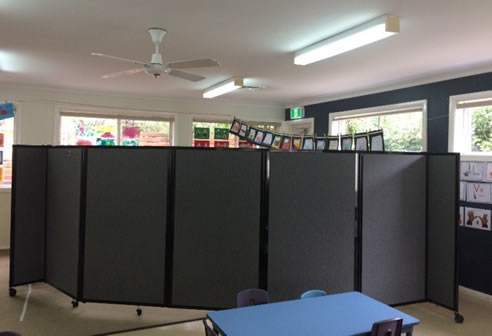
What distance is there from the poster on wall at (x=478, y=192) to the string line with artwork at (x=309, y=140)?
4.94ft

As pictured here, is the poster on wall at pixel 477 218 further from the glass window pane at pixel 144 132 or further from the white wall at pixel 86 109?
the glass window pane at pixel 144 132

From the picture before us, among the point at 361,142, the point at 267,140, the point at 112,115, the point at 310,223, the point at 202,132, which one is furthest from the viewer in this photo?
the point at 202,132

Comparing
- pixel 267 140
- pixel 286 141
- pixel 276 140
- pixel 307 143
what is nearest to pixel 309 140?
pixel 307 143

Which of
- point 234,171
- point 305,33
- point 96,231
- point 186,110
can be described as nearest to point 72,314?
point 96,231

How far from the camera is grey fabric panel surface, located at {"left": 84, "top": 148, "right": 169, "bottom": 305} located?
12.5ft

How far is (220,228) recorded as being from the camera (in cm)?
375

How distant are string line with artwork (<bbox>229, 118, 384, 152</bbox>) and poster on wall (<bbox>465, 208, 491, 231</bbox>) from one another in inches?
64.5

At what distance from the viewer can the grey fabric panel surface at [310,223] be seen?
12.3 ft

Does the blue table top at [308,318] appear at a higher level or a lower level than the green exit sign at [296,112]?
lower

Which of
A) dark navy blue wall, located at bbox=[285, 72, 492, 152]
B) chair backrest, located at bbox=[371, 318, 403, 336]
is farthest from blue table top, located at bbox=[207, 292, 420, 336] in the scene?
dark navy blue wall, located at bbox=[285, 72, 492, 152]

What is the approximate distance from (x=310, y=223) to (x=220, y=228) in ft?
2.87

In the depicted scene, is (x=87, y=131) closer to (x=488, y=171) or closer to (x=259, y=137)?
(x=259, y=137)

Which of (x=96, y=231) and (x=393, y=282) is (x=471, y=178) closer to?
(x=393, y=282)

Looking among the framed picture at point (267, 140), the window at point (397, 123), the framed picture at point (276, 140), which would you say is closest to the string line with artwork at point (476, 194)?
the window at point (397, 123)
